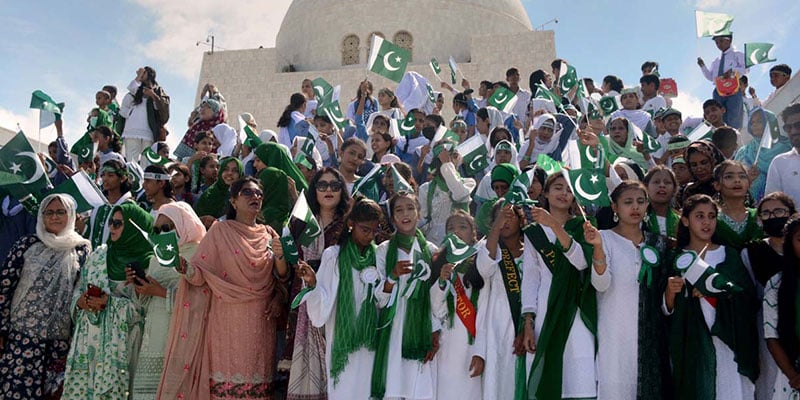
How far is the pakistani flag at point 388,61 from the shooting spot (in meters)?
9.02

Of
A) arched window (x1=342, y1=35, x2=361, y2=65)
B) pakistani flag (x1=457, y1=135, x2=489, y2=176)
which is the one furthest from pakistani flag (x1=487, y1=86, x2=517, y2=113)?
arched window (x1=342, y1=35, x2=361, y2=65)

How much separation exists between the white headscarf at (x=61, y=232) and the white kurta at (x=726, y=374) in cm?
401

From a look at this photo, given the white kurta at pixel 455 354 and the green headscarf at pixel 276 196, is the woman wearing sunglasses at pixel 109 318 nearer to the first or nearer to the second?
the green headscarf at pixel 276 196

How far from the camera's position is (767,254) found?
3967mm

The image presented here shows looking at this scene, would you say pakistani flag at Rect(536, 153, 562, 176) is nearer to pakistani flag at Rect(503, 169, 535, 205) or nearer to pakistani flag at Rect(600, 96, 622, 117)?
pakistani flag at Rect(503, 169, 535, 205)

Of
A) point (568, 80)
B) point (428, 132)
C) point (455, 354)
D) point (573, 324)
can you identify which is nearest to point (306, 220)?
point (455, 354)

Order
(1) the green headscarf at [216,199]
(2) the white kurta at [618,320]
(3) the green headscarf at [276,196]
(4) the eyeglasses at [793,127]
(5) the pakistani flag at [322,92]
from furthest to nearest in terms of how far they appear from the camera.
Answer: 1. (5) the pakistani flag at [322,92]
2. (1) the green headscarf at [216,199]
3. (3) the green headscarf at [276,196]
4. (4) the eyeglasses at [793,127]
5. (2) the white kurta at [618,320]

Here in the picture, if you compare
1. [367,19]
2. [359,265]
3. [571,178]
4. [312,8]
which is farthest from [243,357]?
[312,8]

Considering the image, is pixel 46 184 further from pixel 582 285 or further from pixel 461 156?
pixel 582 285

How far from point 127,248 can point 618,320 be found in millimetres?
3099

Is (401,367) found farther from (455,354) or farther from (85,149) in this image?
(85,149)

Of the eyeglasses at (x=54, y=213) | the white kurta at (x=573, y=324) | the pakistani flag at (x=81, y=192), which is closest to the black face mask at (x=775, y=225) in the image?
the white kurta at (x=573, y=324)

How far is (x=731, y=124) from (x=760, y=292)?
5.89 metres

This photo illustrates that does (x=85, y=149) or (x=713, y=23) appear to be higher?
(x=713, y=23)
